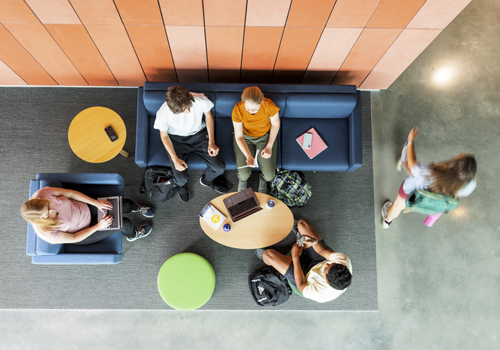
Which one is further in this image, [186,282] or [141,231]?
[141,231]

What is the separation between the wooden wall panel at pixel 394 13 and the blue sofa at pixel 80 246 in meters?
2.96

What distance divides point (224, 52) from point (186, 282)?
8.21 ft

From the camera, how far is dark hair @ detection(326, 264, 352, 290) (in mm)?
2391

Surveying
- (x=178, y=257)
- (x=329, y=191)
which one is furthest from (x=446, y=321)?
(x=178, y=257)

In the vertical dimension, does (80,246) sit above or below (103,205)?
below

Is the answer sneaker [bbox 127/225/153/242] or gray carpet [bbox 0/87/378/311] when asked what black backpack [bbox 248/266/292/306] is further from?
sneaker [bbox 127/225/153/242]

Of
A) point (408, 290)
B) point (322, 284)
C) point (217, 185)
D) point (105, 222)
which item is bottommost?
point (408, 290)

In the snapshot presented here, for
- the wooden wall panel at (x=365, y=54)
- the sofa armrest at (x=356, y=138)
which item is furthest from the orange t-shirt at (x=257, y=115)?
the wooden wall panel at (x=365, y=54)

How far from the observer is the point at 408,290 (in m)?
3.48

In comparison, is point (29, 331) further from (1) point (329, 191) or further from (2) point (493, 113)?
(2) point (493, 113)

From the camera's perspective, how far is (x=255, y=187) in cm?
353

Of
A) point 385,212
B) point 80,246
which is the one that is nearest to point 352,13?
point 385,212

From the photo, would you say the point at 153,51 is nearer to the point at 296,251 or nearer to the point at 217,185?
the point at 217,185

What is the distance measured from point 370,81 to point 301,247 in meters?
2.28
